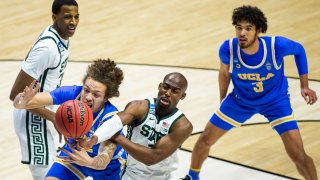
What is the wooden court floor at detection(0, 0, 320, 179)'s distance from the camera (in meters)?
8.85

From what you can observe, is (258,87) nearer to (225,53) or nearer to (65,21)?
(225,53)

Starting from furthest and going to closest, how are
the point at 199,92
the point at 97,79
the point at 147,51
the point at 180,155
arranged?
the point at 147,51, the point at 199,92, the point at 180,155, the point at 97,79

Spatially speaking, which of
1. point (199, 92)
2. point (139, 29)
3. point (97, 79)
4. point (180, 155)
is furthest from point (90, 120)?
point (139, 29)

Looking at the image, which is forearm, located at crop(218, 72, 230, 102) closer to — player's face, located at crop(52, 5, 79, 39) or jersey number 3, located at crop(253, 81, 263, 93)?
jersey number 3, located at crop(253, 81, 263, 93)

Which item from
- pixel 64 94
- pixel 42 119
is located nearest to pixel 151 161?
pixel 64 94

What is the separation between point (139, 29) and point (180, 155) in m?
4.58

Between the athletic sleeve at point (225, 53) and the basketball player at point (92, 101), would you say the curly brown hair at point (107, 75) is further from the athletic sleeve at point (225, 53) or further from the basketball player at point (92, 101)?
the athletic sleeve at point (225, 53)

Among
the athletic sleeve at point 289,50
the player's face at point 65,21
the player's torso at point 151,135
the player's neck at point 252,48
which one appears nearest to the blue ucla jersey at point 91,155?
the player's torso at point 151,135

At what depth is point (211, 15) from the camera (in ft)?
43.9

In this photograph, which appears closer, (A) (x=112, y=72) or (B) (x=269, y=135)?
(A) (x=112, y=72)

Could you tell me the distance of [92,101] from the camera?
6027 mm

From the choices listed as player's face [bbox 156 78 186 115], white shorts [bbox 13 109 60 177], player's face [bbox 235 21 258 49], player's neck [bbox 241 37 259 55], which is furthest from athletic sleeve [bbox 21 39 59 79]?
player's neck [bbox 241 37 259 55]

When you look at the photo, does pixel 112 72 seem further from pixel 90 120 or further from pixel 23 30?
pixel 23 30

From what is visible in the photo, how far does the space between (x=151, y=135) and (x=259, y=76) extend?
182cm
